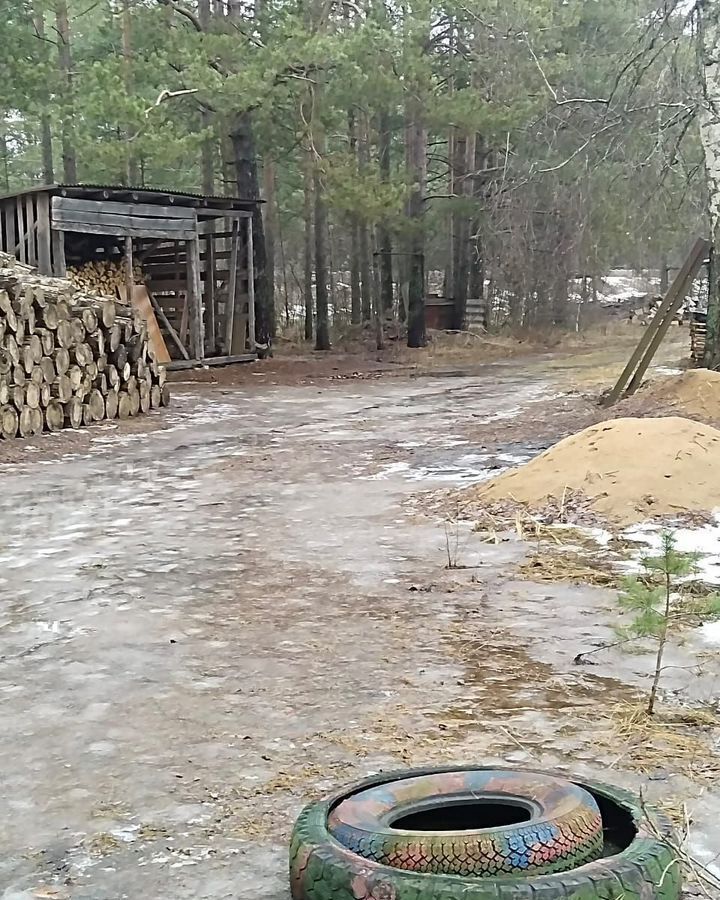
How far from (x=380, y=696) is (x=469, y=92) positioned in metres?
18.3

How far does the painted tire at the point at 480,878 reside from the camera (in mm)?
2232

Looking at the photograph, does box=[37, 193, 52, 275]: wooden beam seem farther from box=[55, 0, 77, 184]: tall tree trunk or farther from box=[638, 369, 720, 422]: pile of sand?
box=[638, 369, 720, 422]: pile of sand

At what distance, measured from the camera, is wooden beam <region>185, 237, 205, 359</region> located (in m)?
19.0

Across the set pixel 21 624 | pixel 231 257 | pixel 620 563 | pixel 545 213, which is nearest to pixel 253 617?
pixel 21 624

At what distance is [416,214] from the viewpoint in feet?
72.0

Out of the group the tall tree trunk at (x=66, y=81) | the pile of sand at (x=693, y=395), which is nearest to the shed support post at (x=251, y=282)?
the tall tree trunk at (x=66, y=81)

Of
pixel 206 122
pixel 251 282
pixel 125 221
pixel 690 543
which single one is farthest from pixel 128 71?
pixel 690 543

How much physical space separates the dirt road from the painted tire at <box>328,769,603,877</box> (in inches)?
12.8

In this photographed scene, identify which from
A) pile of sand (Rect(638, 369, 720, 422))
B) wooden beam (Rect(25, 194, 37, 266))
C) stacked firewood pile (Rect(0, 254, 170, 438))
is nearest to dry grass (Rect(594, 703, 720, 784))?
pile of sand (Rect(638, 369, 720, 422))

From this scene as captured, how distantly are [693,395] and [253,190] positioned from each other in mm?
12386

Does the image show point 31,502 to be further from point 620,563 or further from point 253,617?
point 620,563

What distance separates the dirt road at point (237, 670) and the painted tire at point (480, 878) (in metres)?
0.23

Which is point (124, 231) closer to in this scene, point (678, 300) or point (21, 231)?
point (21, 231)

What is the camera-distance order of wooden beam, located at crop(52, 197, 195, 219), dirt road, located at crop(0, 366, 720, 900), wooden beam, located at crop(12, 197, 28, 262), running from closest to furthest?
dirt road, located at crop(0, 366, 720, 900) < wooden beam, located at crop(52, 197, 195, 219) < wooden beam, located at crop(12, 197, 28, 262)
